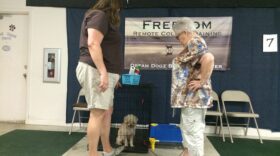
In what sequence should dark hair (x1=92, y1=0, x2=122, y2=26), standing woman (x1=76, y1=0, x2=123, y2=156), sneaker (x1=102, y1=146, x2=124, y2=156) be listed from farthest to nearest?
sneaker (x1=102, y1=146, x2=124, y2=156)
dark hair (x1=92, y1=0, x2=122, y2=26)
standing woman (x1=76, y1=0, x2=123, y2=156)

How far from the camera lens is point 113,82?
2.15 m

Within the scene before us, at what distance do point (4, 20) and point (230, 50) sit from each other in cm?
357

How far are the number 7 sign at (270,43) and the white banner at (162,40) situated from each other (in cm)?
53

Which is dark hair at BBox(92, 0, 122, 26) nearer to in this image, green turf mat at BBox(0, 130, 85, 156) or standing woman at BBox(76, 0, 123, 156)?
standing woman at BBox(76, 0, 123, 156)

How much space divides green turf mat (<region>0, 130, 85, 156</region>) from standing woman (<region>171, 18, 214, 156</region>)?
1581mm

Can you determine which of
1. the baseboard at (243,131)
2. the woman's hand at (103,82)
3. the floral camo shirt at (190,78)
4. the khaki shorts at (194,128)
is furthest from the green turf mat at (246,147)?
the woman's hand at (103,82)

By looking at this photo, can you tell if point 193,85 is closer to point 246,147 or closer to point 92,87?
point 92,87

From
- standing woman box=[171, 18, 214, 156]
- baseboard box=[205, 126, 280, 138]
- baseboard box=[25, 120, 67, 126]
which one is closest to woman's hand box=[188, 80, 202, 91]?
standing woman box=[171, 18, 214, 156]

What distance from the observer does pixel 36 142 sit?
11.6ft

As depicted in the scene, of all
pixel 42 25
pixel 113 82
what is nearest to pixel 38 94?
pixel 42 25

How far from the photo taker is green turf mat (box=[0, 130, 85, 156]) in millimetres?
3113

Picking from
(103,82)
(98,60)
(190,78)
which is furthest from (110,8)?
(190,78)

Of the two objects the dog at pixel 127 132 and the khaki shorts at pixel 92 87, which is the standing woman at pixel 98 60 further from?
the dog at pixel 127 132

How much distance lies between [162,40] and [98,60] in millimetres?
2444
